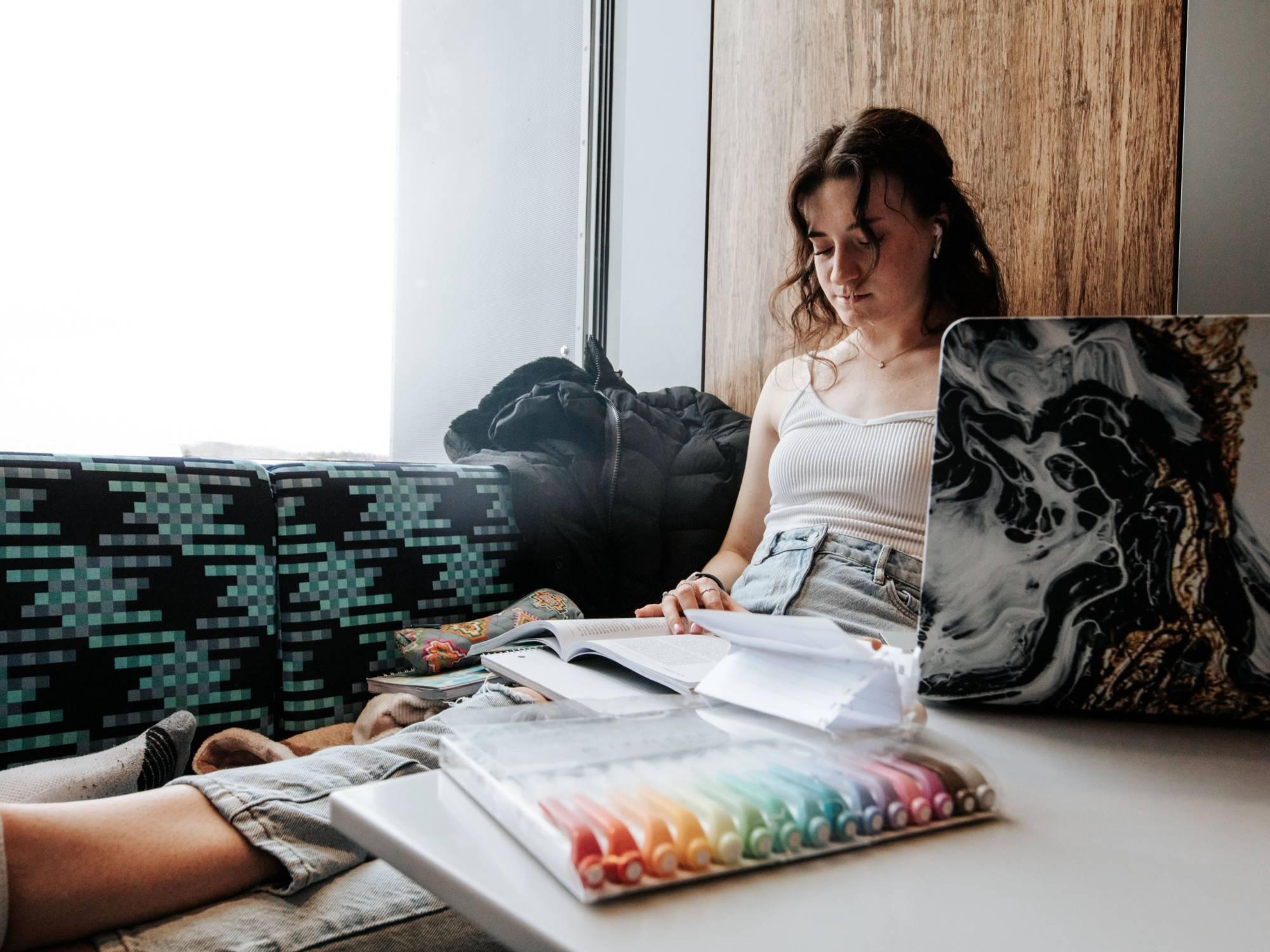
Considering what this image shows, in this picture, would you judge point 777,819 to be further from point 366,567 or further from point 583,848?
point 366,567

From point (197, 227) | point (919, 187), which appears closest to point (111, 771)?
point (197, 227)

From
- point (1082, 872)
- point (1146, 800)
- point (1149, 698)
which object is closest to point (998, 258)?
point (1149, 698)

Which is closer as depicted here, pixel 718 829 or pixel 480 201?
pixel 718 829

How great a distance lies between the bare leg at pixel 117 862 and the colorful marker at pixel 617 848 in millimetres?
439

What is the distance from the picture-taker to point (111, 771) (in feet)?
3.01

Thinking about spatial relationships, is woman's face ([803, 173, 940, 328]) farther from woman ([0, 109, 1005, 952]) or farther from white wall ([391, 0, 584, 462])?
white wall ([391, 0, 584, 462])

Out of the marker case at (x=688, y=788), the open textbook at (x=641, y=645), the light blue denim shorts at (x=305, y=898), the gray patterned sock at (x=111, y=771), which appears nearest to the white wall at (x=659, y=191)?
the open textbook at (x=641, y=645)

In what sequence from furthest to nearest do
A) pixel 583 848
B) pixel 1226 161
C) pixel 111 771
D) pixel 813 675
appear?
1. pixel 1226 161
2. pixel 111 771
3. pixel 813 675
4. pixel 583 848

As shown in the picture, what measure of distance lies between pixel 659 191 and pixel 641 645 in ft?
5.70

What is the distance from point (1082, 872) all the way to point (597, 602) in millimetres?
1258

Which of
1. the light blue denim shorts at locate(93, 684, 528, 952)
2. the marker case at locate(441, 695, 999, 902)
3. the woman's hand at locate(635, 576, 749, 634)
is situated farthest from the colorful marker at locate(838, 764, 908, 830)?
the woman's hand at locate(635, 576, 749, 634)

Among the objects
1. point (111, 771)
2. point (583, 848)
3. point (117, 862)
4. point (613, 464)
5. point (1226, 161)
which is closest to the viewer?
point (583, 848)

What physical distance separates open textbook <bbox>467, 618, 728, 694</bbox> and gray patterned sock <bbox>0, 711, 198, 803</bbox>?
0.37 metres

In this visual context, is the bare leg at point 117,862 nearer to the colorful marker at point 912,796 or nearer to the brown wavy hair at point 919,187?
the colorful marker at point 912,796
